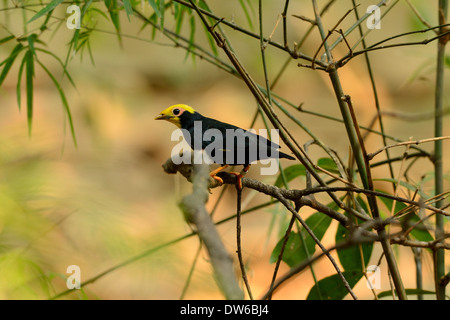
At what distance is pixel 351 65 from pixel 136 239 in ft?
14.4

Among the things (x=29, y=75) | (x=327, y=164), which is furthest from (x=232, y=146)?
(x=29, y=75)

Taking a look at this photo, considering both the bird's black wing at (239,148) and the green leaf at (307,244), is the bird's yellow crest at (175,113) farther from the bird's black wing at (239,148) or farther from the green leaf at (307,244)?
the green leaf at (307,244)

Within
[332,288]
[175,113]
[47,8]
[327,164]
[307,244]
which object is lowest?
[332,288]

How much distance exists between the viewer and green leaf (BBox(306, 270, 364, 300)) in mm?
1341

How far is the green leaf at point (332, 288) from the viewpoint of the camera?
52.8 inches

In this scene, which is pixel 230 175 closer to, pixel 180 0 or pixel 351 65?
pixel 180 0

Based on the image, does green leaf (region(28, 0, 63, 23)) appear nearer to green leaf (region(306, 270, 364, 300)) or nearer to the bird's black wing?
the bird's black wing

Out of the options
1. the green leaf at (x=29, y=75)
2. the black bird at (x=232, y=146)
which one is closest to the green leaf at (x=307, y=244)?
the black bird at (x=232, y=146)

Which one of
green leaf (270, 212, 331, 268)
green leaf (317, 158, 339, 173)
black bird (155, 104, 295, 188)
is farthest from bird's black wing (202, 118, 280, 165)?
Answer: green leaf (270, 212, 331, 268)

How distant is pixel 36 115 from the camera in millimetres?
4496

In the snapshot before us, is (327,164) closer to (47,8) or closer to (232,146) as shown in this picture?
(232,146)

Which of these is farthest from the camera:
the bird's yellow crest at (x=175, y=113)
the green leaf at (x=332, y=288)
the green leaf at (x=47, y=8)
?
the bird's yellow crest at (x=175, y=113)

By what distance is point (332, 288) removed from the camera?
1362mm
